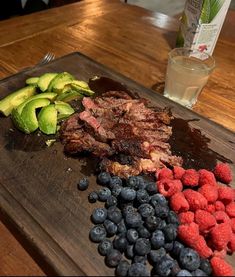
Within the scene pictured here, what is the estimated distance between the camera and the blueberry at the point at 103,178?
1146 millimetres

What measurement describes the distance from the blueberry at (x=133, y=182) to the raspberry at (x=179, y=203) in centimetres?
14

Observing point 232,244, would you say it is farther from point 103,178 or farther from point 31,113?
point 31,113

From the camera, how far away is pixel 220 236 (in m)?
0.94

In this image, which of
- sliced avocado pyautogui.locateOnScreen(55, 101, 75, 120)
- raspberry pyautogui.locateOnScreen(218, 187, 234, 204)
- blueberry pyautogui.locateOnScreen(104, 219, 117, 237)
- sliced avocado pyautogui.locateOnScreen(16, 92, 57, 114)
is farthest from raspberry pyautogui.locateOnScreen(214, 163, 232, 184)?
sliced avocado pyautogui.locateOnScreen(16, 92, 57, 114)

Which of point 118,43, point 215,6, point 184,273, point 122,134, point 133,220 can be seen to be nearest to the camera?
point 184,273

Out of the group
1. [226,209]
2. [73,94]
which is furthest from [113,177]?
[73,94]

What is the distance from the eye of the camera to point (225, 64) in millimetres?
2006

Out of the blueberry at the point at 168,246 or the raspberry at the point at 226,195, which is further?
the raspberry at the point at 226,195

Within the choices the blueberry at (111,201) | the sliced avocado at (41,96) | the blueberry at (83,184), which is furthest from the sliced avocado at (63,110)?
the blueberry at (111,201)

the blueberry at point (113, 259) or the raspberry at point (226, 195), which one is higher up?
the raspberry at point (226, 195)

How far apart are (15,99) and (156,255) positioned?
2.99ft

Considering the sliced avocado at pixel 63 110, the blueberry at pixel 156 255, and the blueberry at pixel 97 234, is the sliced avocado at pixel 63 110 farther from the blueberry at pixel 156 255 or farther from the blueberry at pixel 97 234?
the blueberry at pixel 156 255

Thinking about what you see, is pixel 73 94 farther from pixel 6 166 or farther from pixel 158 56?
pixel 158 56

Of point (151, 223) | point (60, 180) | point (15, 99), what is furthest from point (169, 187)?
point (15, 99)
